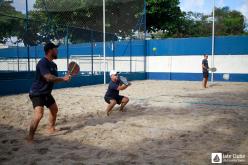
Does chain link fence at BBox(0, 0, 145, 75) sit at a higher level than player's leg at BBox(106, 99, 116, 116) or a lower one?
higher

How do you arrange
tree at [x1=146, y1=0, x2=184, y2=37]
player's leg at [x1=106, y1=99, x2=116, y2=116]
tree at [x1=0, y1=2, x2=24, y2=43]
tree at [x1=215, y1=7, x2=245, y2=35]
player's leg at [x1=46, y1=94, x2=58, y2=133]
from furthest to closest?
tree at [x1=215, y1=7, x2=245, y2=35] < tree at [x1=146, y1=0, x2=184, y2=37] < tree at [x1=0, y1=2, x2=24, y2=43] < player's leg at [x1=106, y1=99, x2=116, y2=116] < player's leg at [x1=46, y1=94, x2=58, y2=133]

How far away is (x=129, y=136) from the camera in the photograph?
6.39 meters

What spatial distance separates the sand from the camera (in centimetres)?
515

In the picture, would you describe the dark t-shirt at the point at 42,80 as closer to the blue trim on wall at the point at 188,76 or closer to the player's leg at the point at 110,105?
the player's leg at the point at 110,105

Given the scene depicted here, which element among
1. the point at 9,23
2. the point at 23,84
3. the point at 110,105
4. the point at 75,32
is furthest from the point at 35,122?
the point at 75,32

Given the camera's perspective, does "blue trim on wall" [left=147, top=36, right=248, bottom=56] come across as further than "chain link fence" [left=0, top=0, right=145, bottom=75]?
Yes

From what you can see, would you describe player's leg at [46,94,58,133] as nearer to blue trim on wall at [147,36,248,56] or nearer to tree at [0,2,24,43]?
tree at [0,2,24,43]

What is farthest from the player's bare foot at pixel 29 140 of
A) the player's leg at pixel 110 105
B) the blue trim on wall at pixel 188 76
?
the blue trim on wall at pixel 188 76

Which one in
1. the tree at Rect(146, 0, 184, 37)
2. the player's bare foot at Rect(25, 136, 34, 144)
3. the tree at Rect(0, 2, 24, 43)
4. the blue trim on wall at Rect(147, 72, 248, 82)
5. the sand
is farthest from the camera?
the tree at Rect(146, 0, 184, 37)

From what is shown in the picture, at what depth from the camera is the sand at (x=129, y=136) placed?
16.9ft

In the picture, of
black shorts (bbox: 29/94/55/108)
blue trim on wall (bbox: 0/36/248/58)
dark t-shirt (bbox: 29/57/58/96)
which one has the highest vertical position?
blue trim on wall (bbox: 0/36/248/58)

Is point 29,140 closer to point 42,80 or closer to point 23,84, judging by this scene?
point 42,80

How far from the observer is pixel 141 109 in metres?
9.66

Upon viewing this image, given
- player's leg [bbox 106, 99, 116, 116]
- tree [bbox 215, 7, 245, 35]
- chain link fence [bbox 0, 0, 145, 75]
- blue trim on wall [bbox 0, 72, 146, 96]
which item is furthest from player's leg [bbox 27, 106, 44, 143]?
tree [bbox 215, 7, 245, 35]
